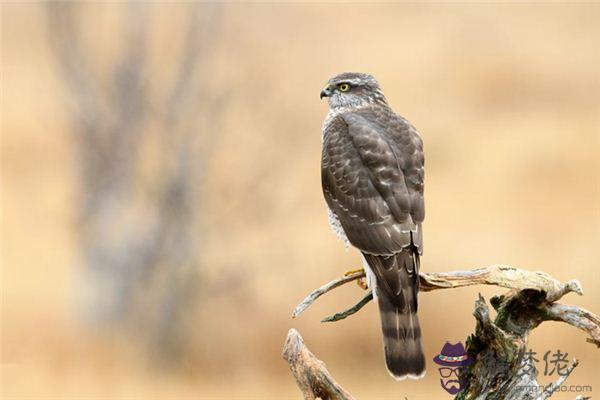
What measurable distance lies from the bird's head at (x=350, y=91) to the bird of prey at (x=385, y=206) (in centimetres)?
12

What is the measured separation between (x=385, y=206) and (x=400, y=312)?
819 mm

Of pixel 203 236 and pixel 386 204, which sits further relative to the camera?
pixel 203 236

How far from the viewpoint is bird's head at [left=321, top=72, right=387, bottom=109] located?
677cm

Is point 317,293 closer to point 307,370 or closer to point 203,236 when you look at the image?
point 307,370

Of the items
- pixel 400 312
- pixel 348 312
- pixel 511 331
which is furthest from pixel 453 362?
pixel 400 312

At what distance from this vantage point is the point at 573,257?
12.6m

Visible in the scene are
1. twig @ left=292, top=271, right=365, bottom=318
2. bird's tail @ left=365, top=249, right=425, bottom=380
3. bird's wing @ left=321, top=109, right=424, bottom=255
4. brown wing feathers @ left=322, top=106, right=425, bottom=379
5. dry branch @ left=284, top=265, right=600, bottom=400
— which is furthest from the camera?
bird's wing @ left=321, top=109, right=424, bottom=255

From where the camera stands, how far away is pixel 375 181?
5809mm

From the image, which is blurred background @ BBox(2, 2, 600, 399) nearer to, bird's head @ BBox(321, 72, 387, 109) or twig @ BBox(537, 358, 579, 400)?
bird's head @ BBox(321, 72, 387, 109)

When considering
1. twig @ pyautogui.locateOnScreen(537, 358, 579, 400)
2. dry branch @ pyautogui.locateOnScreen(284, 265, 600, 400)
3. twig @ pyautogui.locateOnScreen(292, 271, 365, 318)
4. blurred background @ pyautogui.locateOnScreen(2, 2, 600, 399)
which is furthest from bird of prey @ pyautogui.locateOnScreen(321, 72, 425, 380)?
blurred background @ pyautogui.locateOnScreen(2, 2, 600, 399)

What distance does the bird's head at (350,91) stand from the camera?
6773 millimetres

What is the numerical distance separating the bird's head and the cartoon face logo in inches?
113

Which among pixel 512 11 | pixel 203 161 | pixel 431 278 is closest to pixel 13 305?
pixel 203 161

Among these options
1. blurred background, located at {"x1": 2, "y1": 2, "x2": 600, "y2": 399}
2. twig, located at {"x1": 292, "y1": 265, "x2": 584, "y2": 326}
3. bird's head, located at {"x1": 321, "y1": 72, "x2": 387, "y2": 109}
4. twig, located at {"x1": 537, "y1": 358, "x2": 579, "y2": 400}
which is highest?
bird's head, located at {"x1": 321, "y1": 72, "x2": 387, "y2": 109}
